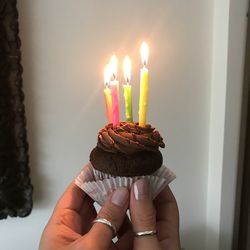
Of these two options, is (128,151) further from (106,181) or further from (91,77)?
(91,77)

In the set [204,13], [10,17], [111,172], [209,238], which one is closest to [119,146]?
[111,172]

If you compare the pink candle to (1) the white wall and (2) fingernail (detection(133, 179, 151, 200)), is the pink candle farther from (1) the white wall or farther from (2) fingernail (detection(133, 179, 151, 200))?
(1) the white wall

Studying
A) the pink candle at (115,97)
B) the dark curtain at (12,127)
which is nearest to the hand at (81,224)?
the pink candle at (115,97)

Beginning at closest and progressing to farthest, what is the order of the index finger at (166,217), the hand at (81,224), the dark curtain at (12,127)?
the hand at (81,224) → the index finger at (166,217) → the dark curtain at (12,127)

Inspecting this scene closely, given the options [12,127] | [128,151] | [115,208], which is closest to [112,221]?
[115,208]

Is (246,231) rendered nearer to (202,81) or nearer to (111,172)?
(202,81)

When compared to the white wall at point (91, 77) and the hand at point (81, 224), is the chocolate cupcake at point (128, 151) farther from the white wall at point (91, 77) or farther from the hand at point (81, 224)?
the white wall at point (91, 77)
